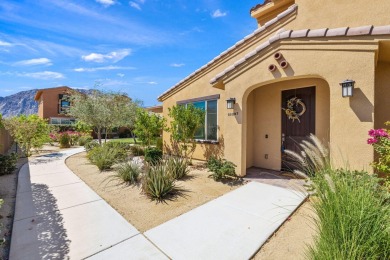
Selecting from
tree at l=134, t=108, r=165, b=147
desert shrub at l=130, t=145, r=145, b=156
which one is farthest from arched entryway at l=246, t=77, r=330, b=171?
desert shrub at l=130, t=145, r=145, b=156

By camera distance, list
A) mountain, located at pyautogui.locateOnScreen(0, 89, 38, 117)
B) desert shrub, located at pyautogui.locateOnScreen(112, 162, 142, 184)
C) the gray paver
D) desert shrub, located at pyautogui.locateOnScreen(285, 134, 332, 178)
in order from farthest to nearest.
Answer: mountain, located at pyautogui.locateOnScreen(0, 89, 38, 117), desert shrub, located at pyautogui.locateOnScreen(112, 162, 142, 184), desert shrub, located at pyautogui.locateOnScreen(285, 134, 332, 178), the gray paver

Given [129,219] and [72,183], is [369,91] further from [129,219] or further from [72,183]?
[72,183]

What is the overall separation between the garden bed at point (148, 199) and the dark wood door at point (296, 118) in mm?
2928

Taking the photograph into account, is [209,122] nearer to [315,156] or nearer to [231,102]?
[231,102]

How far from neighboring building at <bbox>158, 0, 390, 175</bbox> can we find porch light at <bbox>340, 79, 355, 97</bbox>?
161 millimetres

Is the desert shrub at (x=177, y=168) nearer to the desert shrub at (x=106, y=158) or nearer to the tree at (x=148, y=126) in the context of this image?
the desert shrub at (x=106, y=158)

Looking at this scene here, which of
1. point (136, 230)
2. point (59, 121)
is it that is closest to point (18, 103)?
point (59, 121)

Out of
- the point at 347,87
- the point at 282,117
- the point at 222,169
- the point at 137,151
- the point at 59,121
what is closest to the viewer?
the point at 347,87

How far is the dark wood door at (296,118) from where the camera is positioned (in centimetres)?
734

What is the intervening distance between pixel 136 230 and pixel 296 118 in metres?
7.03

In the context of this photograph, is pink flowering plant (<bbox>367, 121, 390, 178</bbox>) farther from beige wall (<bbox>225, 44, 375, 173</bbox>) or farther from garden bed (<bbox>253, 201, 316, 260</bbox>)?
garden bed (<bbox>253, 201, 316, 260</bbox>)

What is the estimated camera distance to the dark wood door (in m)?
7.34

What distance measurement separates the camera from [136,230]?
4020 mm

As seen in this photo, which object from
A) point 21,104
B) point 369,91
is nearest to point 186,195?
point 369,91
